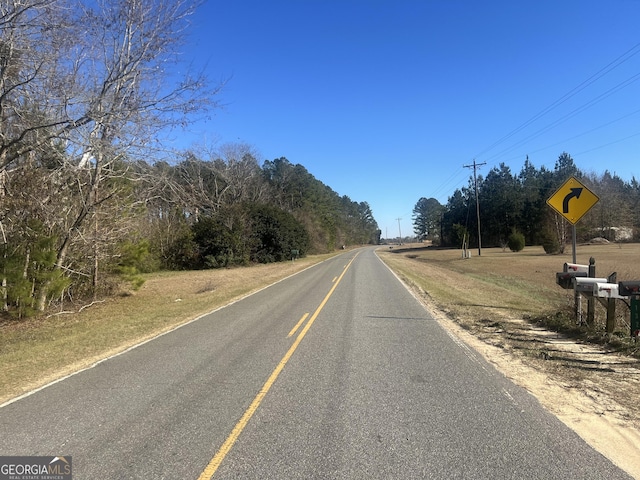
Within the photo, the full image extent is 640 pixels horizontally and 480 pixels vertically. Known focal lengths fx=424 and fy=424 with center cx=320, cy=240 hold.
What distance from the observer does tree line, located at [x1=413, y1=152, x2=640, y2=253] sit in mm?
81875

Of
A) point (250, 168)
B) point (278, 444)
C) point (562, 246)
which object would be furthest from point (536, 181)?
point (278, 444)

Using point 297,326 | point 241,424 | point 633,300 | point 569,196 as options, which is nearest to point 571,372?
point 633,300

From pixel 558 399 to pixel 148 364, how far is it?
6.04 meters

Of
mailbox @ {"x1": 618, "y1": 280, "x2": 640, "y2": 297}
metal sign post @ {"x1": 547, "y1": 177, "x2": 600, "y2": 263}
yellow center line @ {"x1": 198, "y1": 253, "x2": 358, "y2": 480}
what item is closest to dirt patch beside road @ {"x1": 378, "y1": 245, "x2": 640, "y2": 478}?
mailbox @ {"x1": 618, "y1": 280, "x2": 640, "y2": 297}

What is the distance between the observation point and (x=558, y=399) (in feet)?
16.6

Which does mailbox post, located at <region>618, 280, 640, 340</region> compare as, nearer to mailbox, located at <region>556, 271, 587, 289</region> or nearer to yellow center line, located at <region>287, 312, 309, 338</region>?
mailbox, located at <region>556, 271, 587, 289</region>

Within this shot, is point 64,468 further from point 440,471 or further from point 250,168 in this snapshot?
point 250,168

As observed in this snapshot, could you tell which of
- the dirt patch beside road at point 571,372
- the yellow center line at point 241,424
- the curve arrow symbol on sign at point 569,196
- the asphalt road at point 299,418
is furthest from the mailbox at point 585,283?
the yellow center line at point 241,424

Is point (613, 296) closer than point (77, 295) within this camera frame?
Yes

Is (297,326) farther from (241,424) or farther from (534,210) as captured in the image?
(534,210)

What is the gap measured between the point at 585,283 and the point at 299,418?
683 cm

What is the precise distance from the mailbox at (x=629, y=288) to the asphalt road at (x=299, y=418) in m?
2.74

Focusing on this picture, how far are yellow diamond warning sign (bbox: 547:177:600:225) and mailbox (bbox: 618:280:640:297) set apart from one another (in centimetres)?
233

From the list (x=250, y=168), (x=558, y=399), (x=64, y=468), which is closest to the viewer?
(x=64, y=468)
